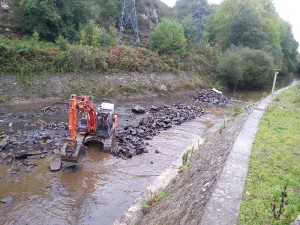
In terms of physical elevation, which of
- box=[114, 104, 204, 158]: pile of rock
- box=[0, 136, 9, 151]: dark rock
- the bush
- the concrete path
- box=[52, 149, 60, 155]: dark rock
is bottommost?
box=[52, 149, 60, 155]: dark rock

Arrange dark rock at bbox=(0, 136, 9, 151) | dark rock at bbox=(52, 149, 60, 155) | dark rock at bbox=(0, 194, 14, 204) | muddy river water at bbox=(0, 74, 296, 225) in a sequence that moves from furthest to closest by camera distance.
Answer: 1. dark rock at bbox=(52, 149, 60, 155)
2. dark rock at bbox=(0, 136, 9, 151)
3. dark rock at bbox=(0, 194, 14, 204)
4. muddy river water at bbox=(0, 74, 296, 225)

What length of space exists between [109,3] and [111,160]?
40.8m

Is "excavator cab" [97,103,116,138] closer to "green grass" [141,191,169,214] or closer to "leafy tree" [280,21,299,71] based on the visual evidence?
"green grass" [141,191,169,214]

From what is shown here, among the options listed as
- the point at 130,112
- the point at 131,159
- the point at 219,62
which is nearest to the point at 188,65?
the point at 219,62

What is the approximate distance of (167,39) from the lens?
41.1 meters

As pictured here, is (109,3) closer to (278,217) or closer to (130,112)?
(130,112)

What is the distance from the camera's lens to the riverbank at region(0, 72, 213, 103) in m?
25.9

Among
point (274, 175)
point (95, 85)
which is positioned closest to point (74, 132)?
point (274, 175)

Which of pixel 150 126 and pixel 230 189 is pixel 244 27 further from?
pixel 230 189

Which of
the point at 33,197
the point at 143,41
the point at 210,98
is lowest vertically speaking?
the point at 33,197

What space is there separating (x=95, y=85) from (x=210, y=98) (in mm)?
14290

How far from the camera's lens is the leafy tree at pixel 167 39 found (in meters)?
41.2

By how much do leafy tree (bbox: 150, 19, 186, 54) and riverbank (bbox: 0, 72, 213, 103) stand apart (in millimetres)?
4394

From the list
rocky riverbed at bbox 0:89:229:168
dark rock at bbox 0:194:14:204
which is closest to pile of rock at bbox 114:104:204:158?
rocky riverbed at bbox 0:89:229:168
